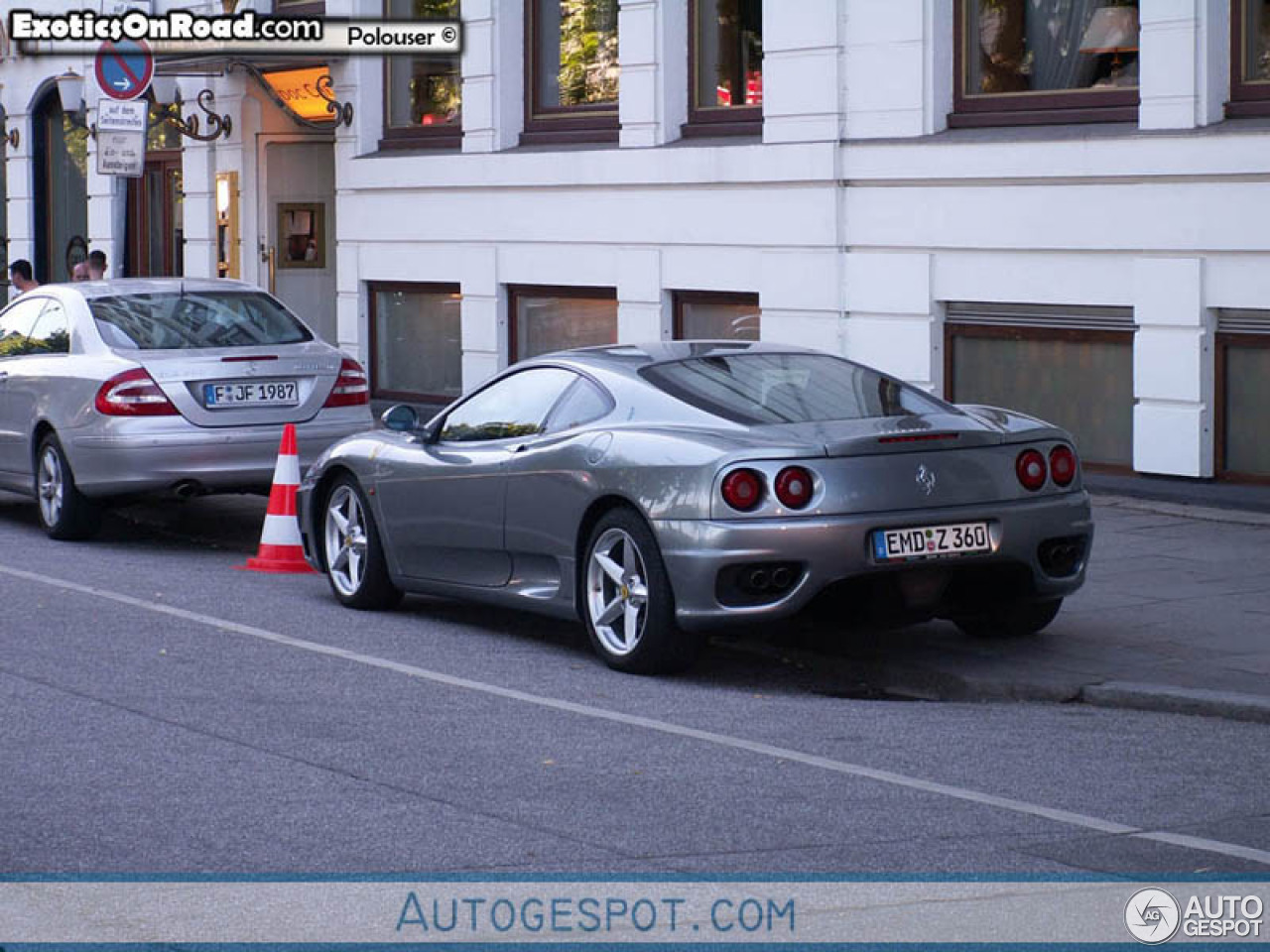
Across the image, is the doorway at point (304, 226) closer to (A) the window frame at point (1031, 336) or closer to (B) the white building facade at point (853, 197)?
(B) the white building facade at point (853, 197)

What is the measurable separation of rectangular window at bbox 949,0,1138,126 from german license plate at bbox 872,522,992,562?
23.4ft

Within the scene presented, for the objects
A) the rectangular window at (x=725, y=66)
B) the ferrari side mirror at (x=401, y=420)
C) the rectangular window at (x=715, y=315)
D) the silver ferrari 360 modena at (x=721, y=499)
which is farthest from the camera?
the rectangular window at (x=725, y=66)

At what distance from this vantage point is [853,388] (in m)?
10.4

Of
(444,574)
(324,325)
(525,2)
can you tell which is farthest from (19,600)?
(324,325)

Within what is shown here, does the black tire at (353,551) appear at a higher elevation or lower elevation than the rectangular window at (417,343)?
lower

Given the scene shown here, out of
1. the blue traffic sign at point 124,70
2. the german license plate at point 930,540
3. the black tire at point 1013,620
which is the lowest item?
the black tire at point 1013,620

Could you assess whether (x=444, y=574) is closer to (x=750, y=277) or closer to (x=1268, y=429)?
(x=1268, y=429)

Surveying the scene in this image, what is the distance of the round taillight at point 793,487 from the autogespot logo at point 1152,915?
133 inches

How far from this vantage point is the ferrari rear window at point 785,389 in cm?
991

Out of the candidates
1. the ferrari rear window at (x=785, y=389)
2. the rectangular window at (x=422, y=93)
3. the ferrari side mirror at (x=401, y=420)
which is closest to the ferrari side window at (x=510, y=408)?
the ferrari side mirror at (x=401, y=420)

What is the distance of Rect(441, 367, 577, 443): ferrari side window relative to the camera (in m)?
10.6

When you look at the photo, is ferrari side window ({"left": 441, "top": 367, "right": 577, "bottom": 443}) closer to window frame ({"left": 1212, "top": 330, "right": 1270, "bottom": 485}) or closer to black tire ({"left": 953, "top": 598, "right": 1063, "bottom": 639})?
black tire ({"left": 953, "top": 598, "right": 1063, "bottom": 639})

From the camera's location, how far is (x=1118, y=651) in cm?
1005

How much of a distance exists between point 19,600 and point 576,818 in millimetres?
5607
